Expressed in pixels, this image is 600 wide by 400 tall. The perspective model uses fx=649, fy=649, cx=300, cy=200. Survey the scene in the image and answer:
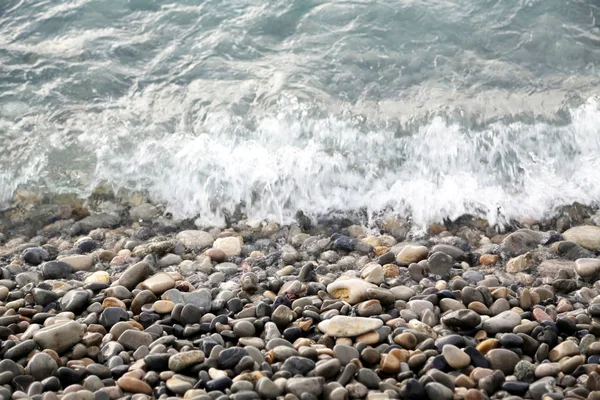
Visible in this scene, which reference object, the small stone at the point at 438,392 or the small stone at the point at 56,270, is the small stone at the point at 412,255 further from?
the small stone at the point at 56,270

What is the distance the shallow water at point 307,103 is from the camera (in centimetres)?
486

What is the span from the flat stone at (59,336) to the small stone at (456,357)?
5.39ft

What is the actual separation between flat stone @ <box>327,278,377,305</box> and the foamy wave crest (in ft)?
4.05

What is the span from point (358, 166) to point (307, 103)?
0.93 meters

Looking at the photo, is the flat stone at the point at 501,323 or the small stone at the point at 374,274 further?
the small stone at the point at 374,274

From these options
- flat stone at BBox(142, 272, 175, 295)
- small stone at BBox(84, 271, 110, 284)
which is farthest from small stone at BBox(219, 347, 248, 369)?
small stone at BBox(84, 271, 110, 284)

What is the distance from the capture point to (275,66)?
6.26m

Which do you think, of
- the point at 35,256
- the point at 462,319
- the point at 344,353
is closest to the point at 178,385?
the point at 344,353

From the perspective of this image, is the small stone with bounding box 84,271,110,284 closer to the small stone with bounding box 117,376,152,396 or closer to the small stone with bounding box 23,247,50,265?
the small stone with bounding box 23,247,50,265

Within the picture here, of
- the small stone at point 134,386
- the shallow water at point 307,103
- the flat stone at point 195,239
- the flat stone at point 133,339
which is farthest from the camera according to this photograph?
the shallow water at point 307,103

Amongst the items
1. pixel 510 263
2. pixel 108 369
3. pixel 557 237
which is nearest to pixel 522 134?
pixel 557 237

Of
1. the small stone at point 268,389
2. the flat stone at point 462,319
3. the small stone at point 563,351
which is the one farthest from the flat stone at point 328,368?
the small stone at point 563,351

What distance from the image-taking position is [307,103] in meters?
5.62

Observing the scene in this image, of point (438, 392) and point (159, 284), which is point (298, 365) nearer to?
point (438, 392)
